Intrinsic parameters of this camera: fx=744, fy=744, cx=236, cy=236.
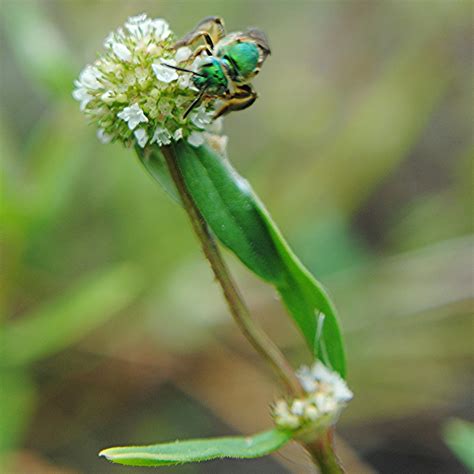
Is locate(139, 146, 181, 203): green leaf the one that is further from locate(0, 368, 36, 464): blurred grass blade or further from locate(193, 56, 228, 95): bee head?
locate(0, 368, 36, 464): blurred grass blade

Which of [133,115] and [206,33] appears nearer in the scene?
[133,115]

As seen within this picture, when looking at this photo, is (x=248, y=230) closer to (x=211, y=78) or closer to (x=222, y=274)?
(x=222, y=274)

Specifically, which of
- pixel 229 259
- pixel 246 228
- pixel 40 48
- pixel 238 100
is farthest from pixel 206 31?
pixel 229 259

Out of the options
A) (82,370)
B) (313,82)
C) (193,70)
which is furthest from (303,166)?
(193,70)

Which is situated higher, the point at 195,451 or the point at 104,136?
the point at 104,136

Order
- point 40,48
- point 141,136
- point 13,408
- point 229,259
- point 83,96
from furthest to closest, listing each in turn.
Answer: point 229,259 → point 40,48 → point 13,408 → point 83,96 → point 141,136

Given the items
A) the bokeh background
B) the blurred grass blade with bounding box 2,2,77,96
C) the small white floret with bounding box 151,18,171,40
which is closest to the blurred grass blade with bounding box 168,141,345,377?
the small white floret with bounding box 151,18,171,40

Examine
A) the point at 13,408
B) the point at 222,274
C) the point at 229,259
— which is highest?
the point at 229,259

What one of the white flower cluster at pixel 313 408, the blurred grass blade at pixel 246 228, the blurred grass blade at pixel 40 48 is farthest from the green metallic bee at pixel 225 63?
the blurred grass blade at pixel 40 48
